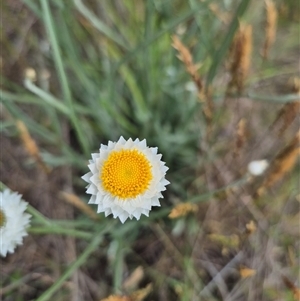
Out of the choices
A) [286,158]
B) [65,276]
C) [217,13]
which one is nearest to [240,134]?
[286,158]

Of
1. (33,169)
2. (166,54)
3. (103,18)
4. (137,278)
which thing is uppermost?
Answer: (103,18)

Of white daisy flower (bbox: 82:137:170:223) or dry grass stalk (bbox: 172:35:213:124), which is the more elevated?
dry grass stalk (bbox: 172:35:213:124)

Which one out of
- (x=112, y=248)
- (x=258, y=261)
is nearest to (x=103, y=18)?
(x=112, y=248)

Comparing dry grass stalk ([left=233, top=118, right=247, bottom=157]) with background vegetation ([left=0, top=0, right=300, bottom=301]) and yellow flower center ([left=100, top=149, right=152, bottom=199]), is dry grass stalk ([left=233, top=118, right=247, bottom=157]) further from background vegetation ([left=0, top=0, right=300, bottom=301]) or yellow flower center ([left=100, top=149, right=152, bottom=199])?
yellow flower center ([left=100, top=149, right=152, bottom=199])

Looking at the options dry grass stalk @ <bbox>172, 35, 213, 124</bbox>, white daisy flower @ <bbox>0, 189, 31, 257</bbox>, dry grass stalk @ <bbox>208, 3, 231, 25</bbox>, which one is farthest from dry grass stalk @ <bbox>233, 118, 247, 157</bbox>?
white daisy flower @ <bbox>0, 189, 31, 257</bbox>

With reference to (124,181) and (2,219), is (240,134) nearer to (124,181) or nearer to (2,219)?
(124,181)

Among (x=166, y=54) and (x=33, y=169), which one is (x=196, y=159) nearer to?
(x=166, y=54)
